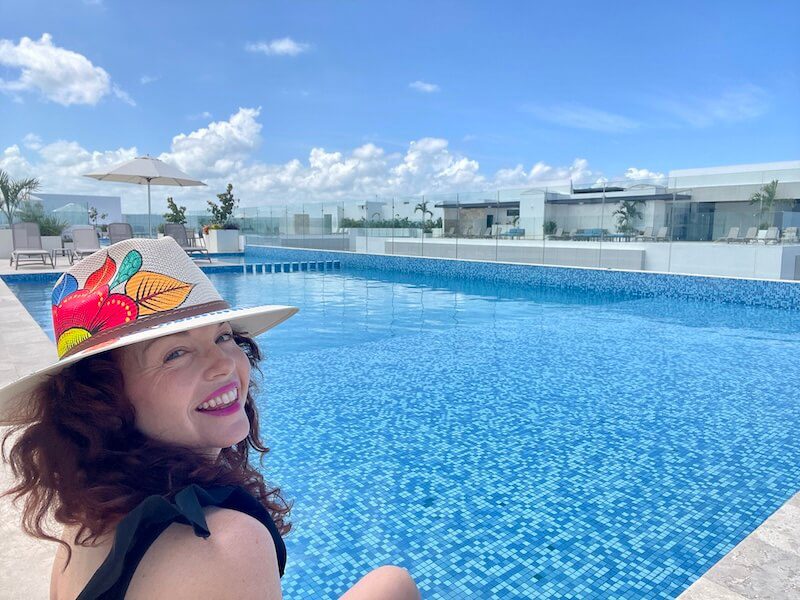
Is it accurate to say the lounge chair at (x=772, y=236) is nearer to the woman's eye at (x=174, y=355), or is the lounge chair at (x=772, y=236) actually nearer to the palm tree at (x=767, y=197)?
the palm tree at (x=767, y=197)

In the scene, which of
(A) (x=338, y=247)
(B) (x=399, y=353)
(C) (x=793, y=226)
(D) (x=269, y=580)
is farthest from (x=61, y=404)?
(A) (x=338, y=247)

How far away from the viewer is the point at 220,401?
92 cm

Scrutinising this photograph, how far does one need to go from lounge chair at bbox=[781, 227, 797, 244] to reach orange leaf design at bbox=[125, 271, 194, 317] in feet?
49.0

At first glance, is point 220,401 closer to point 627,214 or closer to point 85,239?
point 85,239

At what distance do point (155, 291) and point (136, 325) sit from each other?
3.1 inches

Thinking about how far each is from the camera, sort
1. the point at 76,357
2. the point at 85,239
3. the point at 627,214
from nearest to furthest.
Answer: the point at 76,357 < the point at 85,239 < the point at 627,214

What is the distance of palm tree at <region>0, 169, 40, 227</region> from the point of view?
17.6 m

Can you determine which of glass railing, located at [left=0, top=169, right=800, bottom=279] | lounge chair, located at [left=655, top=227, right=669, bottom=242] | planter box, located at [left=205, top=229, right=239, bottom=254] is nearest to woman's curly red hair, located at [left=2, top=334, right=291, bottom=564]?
glass railing, located at [left=0, top=169, right=800, bottom=279]

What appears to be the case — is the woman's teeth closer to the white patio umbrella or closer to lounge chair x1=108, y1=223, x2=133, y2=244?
the white patio umbrella

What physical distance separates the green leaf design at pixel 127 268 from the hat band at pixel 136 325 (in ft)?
0.26

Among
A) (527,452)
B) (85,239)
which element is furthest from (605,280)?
(85,239)

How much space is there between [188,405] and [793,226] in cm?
1544

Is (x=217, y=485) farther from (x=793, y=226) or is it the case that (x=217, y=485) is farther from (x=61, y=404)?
(x=793, y=226)

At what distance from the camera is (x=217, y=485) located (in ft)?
2.66
